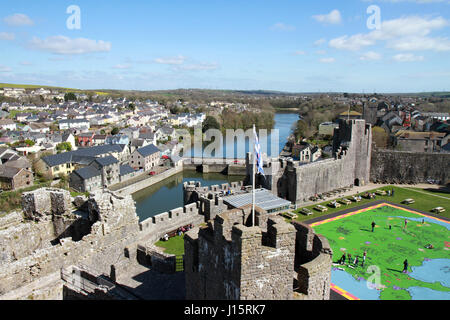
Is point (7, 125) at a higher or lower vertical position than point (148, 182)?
higher

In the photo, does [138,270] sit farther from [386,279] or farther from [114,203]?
[386,279]

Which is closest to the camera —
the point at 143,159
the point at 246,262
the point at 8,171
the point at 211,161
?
the point at 246,262

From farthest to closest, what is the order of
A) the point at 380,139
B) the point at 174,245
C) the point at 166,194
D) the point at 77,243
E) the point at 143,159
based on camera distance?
the point at 380,139, the point at 143,159, the point at 166,194, the point at 174,245, the point at 77,243

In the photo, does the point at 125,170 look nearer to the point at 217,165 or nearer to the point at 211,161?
the point at 211,161

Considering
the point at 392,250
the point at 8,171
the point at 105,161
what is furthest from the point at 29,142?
the point at 392,250

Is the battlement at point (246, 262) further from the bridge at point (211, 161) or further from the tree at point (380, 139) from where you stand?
the tree at point (380, 139)
